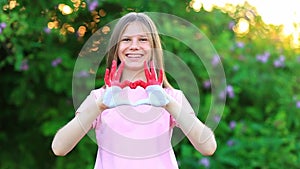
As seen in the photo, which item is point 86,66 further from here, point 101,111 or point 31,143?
point 31,143

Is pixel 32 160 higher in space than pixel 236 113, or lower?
lower

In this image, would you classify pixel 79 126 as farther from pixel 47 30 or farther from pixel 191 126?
pixel 47 30

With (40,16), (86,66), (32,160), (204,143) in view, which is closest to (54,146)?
(86,66)

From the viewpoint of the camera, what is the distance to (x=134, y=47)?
205 cm

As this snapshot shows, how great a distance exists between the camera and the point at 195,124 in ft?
6.59

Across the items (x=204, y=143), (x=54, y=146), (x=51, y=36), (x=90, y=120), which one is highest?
(x=204, y=143)

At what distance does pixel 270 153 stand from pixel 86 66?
99.2 inches

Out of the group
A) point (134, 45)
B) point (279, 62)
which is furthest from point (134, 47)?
point (279, 62)

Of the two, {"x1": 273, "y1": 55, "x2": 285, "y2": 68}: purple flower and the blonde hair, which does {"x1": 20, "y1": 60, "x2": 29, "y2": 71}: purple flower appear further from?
the blonde hair

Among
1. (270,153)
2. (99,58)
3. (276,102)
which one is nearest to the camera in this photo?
(99,58)

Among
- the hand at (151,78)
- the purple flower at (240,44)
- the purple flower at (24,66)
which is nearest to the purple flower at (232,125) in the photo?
the purple flower at (240,44)

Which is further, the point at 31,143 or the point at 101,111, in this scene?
the point at 31,143

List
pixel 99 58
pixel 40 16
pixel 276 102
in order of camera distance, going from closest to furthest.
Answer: pixel 99 58
pixel 40 16
pixel 276 102

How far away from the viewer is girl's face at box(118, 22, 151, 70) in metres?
2.06
